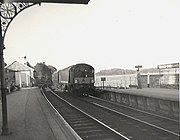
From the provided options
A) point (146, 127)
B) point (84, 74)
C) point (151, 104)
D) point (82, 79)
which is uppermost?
point (84, 74)

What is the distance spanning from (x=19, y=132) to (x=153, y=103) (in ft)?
30.1

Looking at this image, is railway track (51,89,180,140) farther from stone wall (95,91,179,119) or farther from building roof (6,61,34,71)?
building roof (6,61,34,71)

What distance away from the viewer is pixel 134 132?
972cm

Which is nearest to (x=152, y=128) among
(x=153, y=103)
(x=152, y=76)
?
(x=153, y=103)

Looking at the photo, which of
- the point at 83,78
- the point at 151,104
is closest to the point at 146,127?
the point at 151,104

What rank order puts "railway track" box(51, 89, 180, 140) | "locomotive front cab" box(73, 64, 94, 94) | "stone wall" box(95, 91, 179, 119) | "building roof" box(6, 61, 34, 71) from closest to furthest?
1. "railway track" box(51, 89, 180, 140)
2. "stone wall" box(95, 91, 179, 119)
3. "locomotive front cab" box(73, 64, 94, 94)
4. "building roof" box(6, 61, 34, 71)

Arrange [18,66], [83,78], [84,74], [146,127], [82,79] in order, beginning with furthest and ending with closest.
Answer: [18,66], [84,74], [83,78], [82,79], [146,127]

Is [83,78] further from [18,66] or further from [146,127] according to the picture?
[18,66]

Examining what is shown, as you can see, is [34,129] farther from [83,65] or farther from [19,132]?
[83,65]

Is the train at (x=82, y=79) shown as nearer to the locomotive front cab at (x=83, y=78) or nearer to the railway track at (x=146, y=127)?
the locomotive front cab at (x=83, y=78)

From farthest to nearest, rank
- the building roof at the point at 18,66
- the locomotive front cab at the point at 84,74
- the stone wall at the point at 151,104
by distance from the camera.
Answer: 1. the building roof at the point at 18,66
2. the locomotive front cab at the point at 84,74
3. the stone wall at the point at 151,104

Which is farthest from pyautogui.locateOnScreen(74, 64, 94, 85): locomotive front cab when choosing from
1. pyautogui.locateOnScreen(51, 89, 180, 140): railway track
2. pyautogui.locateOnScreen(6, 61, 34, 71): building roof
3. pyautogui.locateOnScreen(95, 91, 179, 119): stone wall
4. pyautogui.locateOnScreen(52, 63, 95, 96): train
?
pyautogui.locateOnScreen(6, 61, 34, 71): building roof

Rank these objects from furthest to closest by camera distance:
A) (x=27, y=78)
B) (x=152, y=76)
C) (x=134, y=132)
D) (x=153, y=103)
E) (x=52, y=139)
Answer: (x=27, y=78) < (x=152, y=76) < (x=153, y=103) < (x=134, y=132) < (x=52, y=139)

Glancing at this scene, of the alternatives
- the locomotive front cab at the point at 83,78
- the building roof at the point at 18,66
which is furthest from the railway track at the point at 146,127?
the building roof at the point at 18,66
